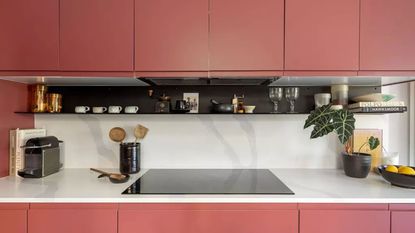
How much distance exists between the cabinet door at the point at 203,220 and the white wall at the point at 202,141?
0.60 meters

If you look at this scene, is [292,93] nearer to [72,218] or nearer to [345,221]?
[345,221]

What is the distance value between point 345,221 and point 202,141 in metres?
0.98


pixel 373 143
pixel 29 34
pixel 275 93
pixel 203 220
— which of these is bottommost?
pixel 203 220

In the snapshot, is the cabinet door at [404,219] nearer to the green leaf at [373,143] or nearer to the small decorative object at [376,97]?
the green leaf at [373,143]

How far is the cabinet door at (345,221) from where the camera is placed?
44.3 inches

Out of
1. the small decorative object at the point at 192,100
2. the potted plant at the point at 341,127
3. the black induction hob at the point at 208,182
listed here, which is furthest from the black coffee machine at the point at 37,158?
the potted plant at the point at 341,127

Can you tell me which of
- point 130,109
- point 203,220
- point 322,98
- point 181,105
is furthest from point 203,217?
point 322,98

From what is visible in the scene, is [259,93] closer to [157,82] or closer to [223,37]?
[223,37]

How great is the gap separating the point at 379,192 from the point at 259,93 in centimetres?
91

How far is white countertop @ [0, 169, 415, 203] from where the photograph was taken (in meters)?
1.11

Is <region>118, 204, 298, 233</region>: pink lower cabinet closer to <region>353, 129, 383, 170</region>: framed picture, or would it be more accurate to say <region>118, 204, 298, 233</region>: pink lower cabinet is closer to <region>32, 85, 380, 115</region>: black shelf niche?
<region>32, 85, 380, 115</region>: black shelf niche

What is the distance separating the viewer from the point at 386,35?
4.38 feet

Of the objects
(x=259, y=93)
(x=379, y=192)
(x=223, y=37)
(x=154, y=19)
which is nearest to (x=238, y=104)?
(x=259, y=93)

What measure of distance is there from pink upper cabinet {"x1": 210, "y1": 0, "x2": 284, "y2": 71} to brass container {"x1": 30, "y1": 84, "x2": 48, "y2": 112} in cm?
126
